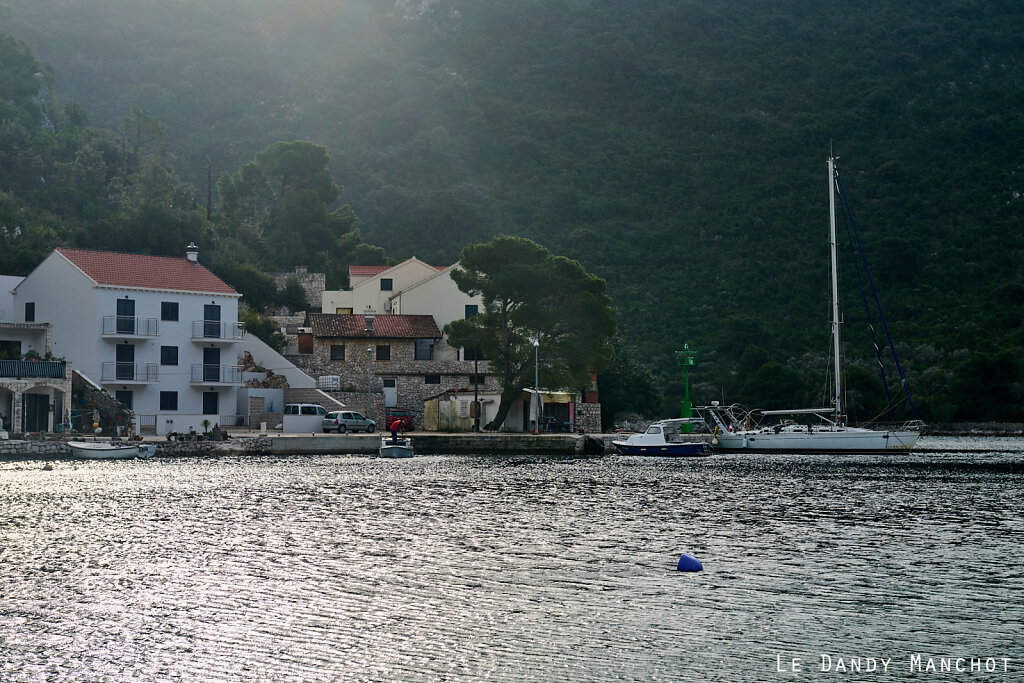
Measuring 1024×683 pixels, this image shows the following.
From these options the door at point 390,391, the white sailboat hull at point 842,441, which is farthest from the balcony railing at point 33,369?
the white sailboat hull at point 842,441

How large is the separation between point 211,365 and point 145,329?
4086 mm

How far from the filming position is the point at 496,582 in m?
19.3

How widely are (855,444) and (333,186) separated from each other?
2492 inches

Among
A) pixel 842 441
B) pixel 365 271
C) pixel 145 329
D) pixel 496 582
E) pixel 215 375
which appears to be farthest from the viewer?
pixel 365 271

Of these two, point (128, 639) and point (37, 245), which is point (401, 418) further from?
point (128, 639)

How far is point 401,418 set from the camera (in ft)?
218

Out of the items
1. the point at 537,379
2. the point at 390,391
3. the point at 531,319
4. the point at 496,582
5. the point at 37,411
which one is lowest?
the point at 496,582

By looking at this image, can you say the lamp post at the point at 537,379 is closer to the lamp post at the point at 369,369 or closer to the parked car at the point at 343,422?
the parked car at the point at 343,422

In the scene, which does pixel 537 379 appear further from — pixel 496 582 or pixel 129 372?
pixel 496 582

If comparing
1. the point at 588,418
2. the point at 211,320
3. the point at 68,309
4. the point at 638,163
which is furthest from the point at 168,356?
the point at 638,163

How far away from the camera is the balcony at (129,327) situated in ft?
196

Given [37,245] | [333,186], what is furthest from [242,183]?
[37,245]

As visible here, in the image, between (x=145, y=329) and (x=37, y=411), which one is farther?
(x=145, y=329)

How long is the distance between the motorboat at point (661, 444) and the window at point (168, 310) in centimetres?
2501
